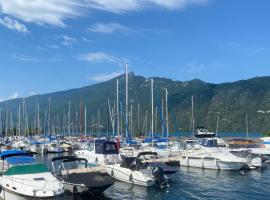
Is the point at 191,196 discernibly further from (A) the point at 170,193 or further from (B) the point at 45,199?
(B) the point at 45,199

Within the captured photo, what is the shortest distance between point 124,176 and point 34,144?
5112 cm

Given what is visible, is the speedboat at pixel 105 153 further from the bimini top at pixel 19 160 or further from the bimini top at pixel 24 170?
the bimini top at pixel 24 170

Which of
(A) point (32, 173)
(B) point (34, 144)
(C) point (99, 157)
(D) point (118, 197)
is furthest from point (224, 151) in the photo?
(B) point (34, 144)

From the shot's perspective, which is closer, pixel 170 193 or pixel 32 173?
Answer: pixel 32 173

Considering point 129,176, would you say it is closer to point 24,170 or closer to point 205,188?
point 205,188

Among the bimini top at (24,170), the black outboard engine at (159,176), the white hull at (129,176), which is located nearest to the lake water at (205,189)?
the white hull at (129,176)

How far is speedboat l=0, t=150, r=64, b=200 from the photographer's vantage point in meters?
26.0

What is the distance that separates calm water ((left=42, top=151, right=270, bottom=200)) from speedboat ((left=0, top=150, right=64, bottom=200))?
9.46 ft

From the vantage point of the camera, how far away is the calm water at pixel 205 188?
32.3 metres

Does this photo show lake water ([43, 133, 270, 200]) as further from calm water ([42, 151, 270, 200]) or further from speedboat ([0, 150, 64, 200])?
speedboat ([0, 150, 64, 200])

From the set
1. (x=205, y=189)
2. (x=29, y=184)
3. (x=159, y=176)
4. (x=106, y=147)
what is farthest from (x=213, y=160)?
(x=29, y=184)

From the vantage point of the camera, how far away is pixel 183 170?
4756cm

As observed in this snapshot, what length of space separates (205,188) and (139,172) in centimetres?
585

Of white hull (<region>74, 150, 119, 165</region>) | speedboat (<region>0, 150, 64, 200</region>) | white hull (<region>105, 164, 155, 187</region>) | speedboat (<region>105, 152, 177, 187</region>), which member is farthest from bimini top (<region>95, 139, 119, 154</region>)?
speedboat (<region>0, 150, 64, 200</region>)
